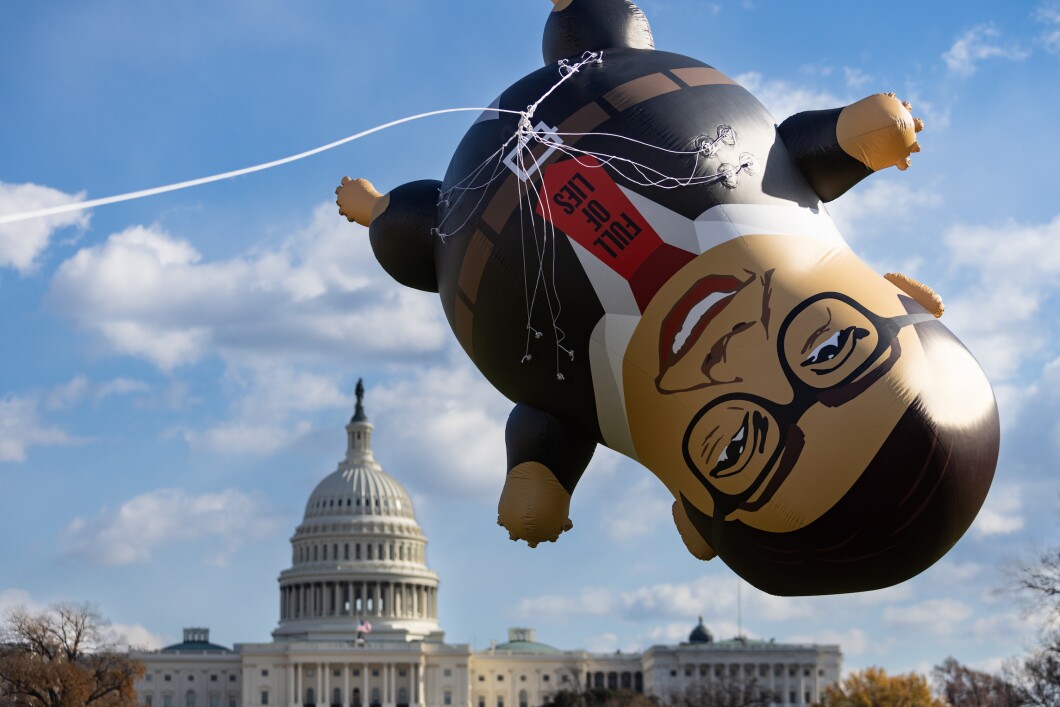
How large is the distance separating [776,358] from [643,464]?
2.04 meters

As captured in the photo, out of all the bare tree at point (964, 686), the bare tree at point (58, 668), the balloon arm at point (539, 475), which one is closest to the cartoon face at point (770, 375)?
the balloon arm at point (539, 475)

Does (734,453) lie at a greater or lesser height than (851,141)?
lesser

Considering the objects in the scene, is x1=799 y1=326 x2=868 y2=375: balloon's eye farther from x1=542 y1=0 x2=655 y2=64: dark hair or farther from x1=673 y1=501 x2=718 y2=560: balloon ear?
x1=542 y1=0 x2=655 y2=64: dark hair

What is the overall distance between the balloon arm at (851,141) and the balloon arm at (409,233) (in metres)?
3.64

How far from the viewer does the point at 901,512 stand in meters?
13.6

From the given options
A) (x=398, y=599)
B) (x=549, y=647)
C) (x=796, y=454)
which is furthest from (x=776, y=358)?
(x=549, y=647)

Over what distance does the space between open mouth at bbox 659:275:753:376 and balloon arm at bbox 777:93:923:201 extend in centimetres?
176

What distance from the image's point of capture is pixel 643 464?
15.4 metres

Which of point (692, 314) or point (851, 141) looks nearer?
point (692, 314)

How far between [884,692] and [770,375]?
274 feet

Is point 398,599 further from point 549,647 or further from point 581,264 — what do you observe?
point 581,264

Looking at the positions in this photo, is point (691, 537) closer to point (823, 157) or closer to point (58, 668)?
point (823, 157)

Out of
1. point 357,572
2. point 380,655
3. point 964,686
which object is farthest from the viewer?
point 357,572

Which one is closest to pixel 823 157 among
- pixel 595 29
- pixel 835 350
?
pixel 835 350
